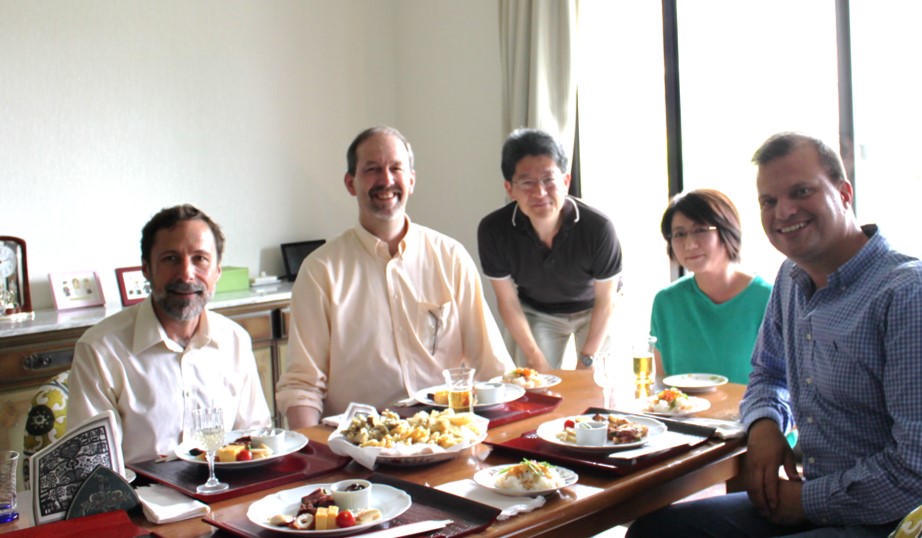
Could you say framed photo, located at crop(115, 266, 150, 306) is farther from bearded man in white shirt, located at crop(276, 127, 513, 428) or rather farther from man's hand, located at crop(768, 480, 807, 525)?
man's hand, located at crop(768, 480, 807, 525)

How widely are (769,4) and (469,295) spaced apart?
2.06 metres

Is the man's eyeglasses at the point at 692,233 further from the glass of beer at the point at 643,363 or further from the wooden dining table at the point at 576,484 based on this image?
the wooden dining table at the point at 576,484

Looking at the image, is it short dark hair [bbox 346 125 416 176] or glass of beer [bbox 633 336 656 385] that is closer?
glass of beer [bbox 633 336 656 385]

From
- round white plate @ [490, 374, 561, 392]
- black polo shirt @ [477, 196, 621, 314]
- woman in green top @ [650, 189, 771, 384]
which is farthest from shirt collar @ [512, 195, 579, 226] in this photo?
round white plate @ [490, 374, 561, 392]

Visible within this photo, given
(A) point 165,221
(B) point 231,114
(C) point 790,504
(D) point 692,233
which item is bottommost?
(C) point 790,504

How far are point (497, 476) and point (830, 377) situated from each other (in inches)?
27.5

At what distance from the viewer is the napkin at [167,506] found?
1.41 metres

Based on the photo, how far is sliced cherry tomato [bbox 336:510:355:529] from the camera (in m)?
1.31

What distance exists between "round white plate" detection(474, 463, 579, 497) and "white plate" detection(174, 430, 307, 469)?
1.37 feet

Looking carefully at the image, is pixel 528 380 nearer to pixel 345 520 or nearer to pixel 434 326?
pixel 434 326

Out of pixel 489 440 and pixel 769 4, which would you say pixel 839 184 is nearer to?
pixel 489 440

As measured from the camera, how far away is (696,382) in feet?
7.47

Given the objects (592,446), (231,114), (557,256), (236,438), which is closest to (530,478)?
(592,446)

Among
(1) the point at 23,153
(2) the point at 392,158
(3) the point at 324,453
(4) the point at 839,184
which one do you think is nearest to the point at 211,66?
(1) the point at 23,153
